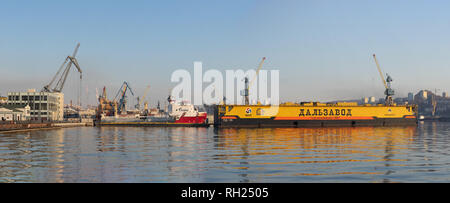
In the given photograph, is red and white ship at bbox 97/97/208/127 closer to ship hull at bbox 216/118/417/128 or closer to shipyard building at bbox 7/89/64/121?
ship hull at bbox 216/118/417/128

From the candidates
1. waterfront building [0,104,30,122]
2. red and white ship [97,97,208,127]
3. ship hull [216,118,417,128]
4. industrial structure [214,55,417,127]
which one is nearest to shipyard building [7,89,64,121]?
waterfront building [0,104,30,122]

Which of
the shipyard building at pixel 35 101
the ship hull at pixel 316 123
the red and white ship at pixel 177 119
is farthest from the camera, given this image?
the shipyard building at pixel 35 101

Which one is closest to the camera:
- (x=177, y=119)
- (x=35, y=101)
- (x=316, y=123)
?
(x=316, y=123)

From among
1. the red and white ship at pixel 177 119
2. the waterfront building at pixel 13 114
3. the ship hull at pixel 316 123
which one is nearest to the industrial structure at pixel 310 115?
the ship hull at pixel 316 123

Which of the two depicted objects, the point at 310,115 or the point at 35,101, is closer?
the point at 310,115

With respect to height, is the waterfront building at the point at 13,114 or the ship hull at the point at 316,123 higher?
the waterfront building at the point at 13,114

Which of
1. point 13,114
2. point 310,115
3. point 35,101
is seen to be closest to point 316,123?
point 310,115

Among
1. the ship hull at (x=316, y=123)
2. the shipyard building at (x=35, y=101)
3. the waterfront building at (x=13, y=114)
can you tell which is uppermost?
the shipyard building at (x=35, y=101)

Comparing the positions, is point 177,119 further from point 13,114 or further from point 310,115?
point 13,114

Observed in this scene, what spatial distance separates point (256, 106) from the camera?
361 ft

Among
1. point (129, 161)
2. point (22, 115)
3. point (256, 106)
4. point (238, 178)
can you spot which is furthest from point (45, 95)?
point (238, 178)

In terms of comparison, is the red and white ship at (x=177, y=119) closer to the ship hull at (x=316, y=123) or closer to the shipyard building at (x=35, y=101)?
the ship hull at (x=316, y=123)
